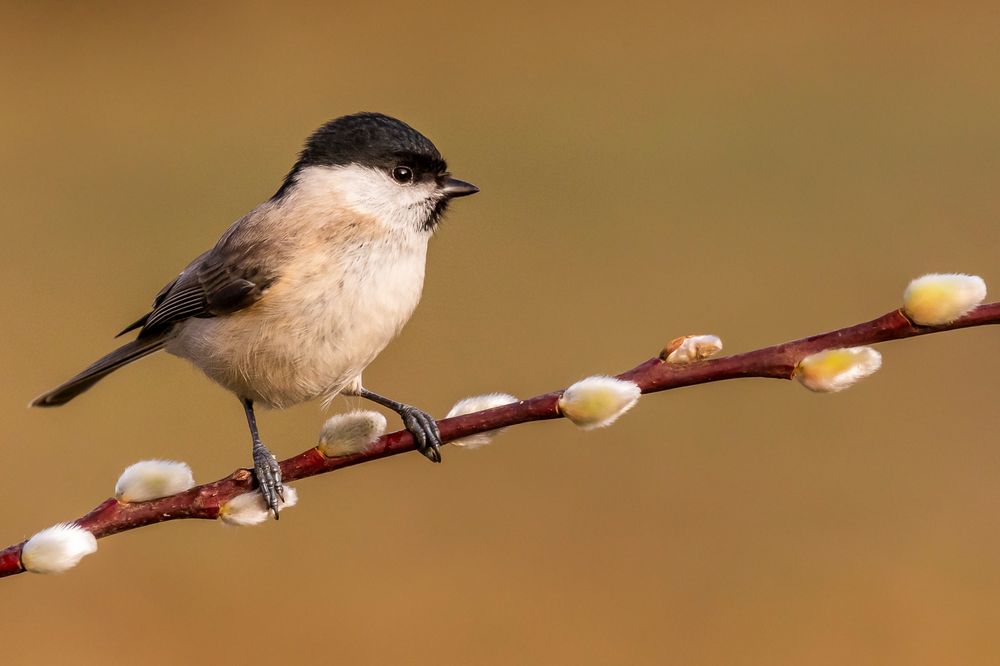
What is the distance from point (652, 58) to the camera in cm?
1034

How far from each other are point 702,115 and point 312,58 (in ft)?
11.3

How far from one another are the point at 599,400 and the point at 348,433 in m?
0.33

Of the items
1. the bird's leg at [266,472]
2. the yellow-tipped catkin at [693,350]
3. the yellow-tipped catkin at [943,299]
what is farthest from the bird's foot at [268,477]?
the yellow-tipped catkin at [943,299]

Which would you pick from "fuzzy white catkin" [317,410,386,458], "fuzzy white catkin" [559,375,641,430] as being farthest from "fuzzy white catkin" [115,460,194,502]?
"fuzzy white catkin" [559,375,641,430]

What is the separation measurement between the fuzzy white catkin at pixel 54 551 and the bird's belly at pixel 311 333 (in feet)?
2.87

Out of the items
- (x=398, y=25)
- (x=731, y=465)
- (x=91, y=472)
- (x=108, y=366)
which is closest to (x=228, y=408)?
(x=91, y=472)

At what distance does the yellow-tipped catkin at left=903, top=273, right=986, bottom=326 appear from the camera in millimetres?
1066

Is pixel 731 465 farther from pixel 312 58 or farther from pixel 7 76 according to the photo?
pixel 7 76

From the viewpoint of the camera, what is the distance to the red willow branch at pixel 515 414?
3.62 feet

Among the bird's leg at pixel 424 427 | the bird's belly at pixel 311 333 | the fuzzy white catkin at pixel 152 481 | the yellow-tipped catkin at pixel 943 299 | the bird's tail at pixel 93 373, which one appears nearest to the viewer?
the yellow-tipped catkin at pixel 943 299

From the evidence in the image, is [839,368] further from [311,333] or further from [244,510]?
[311,333]

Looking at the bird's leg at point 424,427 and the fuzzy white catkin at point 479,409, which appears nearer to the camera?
the fuzzy white catkin at point 479,409

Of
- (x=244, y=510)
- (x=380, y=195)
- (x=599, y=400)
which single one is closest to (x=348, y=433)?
(x=244, y=510)

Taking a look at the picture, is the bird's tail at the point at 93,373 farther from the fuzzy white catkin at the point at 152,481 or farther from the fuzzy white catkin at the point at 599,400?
the fuzzy white catkin at the point at 599,400
